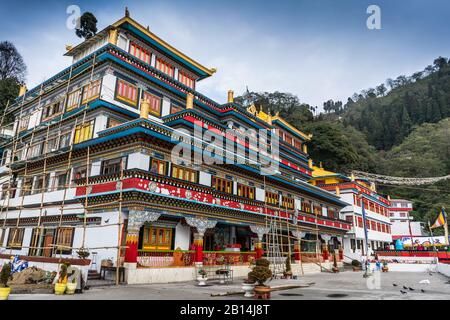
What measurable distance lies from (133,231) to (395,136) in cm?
10839

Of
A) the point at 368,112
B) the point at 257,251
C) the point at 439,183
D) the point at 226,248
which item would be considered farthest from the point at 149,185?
the point at 368,112

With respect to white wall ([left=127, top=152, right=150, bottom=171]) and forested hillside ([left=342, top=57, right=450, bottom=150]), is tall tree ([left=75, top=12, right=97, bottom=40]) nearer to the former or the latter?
white wall ([left=127, top=152, right=150, bottom=171])

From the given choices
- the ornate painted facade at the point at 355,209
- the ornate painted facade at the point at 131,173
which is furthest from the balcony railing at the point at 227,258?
the ornate painted facade at the point at 355,209

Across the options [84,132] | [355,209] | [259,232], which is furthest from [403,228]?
[84,132]

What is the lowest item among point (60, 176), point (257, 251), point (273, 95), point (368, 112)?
point (257, 251)

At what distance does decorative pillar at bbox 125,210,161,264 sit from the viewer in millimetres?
16922

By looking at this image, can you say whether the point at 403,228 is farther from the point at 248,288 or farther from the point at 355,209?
the point at 248,288

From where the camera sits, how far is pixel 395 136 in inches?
4195

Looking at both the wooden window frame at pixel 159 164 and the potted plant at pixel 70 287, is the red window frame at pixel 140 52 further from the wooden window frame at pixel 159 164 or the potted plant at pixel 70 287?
the potted plant at pixel 70 287

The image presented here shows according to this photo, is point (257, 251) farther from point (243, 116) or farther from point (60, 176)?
point (60, 176)

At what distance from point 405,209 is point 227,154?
63.3 m

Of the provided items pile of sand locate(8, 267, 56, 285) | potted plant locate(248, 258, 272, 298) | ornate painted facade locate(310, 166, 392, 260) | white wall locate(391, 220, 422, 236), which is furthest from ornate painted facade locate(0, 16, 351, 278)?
white wall locate(391, 220, 422, 236)

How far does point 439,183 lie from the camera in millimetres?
79000

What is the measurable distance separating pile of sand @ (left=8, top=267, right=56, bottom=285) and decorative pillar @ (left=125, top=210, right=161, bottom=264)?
11.5ft
